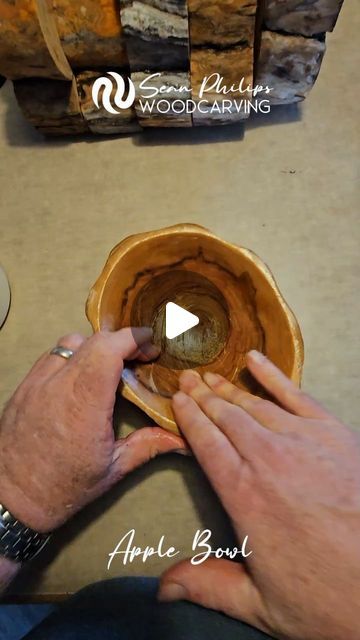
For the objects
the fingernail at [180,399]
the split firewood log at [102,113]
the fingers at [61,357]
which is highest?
the split firewood log at [102,113]

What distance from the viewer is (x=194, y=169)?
105 centimetres

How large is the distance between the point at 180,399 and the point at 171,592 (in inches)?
10.2

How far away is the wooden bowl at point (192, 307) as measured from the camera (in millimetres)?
795

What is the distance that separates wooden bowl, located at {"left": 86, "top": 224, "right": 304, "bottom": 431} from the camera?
795mm

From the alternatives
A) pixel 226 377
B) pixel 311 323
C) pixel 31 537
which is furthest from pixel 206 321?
pixel 31 537

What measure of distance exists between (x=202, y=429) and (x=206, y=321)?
241 millimetres

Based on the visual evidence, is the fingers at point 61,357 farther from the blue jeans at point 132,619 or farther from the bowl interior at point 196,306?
the blue jeans at point 132,619

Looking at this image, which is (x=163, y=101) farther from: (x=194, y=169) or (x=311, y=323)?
(x=311, y=323)

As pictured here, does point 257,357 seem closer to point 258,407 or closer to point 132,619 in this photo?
point 258,407

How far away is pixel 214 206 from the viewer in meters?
1.03

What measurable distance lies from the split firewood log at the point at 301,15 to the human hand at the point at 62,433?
1.72 ft

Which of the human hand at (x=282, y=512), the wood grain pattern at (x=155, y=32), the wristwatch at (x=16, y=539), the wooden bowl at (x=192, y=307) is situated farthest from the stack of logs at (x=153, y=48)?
the wristwatch at (x=16, y=539)

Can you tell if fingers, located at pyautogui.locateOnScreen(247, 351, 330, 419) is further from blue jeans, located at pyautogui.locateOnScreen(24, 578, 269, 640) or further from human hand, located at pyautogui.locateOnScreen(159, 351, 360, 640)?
blue jeans, located at pyautogui.locateOnScreen(24, 578, 269, 640)

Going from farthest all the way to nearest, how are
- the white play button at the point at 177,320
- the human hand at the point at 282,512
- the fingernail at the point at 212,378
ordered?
1. the white play button at the point at 177,320
2. the fingernail at the point at 212,378
3. the human hand at the point at 282,512
